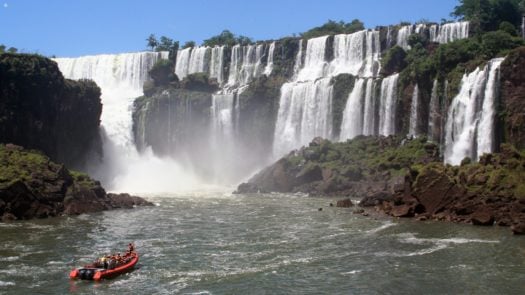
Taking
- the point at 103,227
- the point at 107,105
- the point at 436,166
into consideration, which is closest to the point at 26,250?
the point at 103,227

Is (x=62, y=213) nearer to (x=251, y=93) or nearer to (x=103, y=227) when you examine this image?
(x=103, y=227)

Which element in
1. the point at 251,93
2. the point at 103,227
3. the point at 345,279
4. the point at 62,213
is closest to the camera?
the point at 345,279

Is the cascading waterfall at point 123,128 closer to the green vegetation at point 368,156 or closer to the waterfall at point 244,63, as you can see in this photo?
the waterfall at point 244,63

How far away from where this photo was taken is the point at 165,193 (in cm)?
7225

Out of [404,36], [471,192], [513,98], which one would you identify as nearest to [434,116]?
[513,98]

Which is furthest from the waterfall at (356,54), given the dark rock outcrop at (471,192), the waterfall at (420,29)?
the dark rock outcrop at (471,192)

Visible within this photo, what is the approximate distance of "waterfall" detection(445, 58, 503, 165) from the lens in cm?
5928

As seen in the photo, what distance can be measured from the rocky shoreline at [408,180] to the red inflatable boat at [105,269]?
2129cm

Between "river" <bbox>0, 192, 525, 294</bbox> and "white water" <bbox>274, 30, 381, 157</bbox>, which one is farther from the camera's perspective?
"white water" <bbox>274, 30, 381, 157</bbox>

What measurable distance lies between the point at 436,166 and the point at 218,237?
1674cm

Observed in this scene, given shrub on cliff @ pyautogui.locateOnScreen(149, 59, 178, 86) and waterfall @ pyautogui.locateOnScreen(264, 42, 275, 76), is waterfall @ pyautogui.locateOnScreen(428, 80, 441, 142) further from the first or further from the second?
shrub on cliff @ pyautogui.locateOnScreen(149, 59, 178, 86)

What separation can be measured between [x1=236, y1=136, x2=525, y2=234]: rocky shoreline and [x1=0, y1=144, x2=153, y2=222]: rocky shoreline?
18.5 meters

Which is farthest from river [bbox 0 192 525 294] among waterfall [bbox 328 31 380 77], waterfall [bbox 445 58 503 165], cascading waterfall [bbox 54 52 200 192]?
waterfall [bbox 328 31 380 77]

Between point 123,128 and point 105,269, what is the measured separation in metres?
63.6
